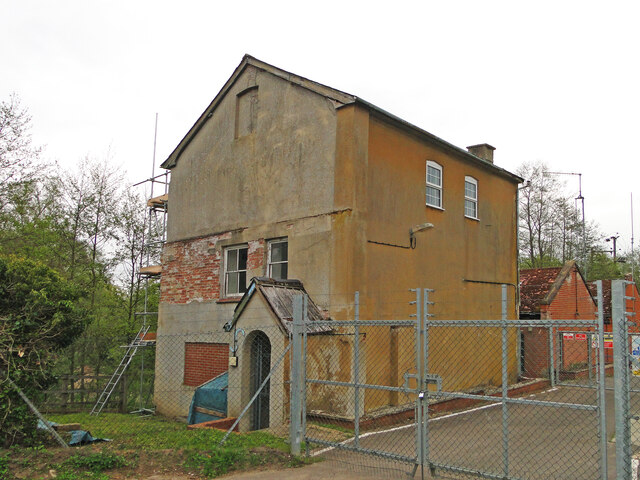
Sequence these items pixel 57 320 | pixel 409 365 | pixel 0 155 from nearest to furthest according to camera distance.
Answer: pixel 57 320
pixel 409 365
pixel 0 155

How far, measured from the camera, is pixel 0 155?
62.4 ft

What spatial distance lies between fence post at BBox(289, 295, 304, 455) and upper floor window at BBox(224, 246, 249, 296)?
25.2ft

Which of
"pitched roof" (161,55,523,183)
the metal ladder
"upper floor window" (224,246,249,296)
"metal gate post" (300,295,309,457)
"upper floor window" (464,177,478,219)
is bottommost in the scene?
the metal ladder

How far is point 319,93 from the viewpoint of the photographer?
14117mm

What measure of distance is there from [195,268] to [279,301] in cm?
612

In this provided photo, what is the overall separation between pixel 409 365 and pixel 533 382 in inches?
241

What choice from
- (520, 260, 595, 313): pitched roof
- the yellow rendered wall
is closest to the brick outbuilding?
(520, 260, 595, 313): pitched roof

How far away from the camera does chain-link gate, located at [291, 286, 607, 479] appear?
268 inches

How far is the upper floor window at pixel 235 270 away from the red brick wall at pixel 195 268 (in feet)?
0.65

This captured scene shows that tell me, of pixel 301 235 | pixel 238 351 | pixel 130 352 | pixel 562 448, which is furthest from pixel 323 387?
pixel 130 352

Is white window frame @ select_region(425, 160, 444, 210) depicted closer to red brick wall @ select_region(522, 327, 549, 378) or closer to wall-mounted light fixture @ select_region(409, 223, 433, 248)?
wall-mounted light fixture @ select_region(409, 223, 433, 248)

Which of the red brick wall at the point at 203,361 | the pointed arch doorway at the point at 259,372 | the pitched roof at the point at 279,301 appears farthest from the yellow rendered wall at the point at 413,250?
the red brick wall at the point at 203,361

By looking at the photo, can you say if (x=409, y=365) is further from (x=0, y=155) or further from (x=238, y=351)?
(x=0, y=155)

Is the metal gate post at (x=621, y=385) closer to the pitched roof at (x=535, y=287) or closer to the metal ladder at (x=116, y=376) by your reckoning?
the metal ladder at (x=116, y=376)
